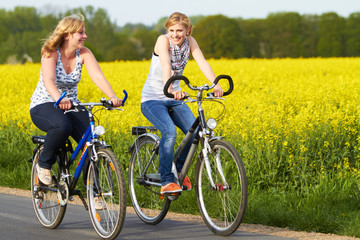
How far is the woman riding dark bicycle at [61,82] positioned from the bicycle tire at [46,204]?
11.6 inches

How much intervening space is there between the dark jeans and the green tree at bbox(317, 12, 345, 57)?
90.0 meters

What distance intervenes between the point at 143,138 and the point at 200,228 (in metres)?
1.11

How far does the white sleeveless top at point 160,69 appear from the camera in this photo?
6.06 metres

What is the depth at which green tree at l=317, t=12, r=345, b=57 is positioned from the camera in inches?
3761

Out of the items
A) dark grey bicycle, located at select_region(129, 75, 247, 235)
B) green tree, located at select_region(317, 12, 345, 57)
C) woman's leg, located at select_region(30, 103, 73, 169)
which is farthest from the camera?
green tree, located at select_region(317, 12, 345, 57)

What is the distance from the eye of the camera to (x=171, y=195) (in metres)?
5.93

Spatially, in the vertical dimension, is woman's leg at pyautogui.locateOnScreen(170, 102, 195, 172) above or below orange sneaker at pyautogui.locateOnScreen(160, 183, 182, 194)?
above

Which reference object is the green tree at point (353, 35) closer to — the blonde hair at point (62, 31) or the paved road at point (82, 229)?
the paved road at point (82, 229)

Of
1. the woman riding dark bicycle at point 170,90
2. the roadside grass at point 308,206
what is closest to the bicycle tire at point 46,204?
the woman riding dark bicycle at point 170,90

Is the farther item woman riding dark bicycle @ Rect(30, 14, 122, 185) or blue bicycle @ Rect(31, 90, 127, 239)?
woman riding dark bicycle @ Rect(30, 14, 122, 185)

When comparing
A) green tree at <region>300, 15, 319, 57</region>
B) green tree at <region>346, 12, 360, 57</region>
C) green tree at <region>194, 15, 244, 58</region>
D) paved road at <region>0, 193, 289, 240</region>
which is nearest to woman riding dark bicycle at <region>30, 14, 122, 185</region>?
paved road at <region>0, 193, 289, 240</region>

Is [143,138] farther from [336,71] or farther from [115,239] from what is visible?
[336,71]

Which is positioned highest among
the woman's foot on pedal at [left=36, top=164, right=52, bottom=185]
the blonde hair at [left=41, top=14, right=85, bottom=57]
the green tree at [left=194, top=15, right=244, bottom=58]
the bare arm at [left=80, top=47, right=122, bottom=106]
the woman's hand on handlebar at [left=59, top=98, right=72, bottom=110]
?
the blonde hair at [left=41, top=14, right=85, bottom=57]

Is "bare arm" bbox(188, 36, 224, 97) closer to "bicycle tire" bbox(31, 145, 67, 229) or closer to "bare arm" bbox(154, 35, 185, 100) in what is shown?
"bare arm" bbox(154, 35, 185, 100)
